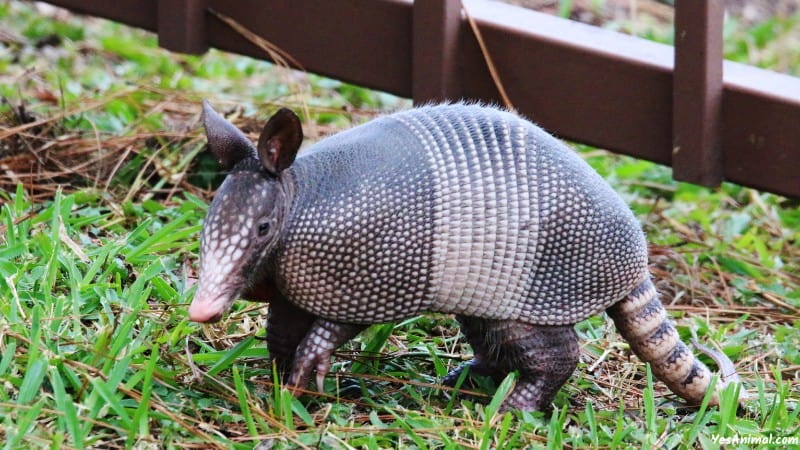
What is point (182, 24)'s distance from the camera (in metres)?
5.68

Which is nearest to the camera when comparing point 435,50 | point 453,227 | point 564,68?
point 453,227

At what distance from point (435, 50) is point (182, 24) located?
4.22 feet

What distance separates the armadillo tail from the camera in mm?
3859

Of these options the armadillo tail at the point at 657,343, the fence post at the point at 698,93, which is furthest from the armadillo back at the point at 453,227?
the fence post at the point at 698,93

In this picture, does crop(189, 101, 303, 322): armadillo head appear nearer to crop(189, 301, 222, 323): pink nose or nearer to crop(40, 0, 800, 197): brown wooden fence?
crop(189, 301, 222, 323): pink nose

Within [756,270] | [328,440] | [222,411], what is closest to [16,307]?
[222,411]

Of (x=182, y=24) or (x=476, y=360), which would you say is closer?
(x=476, y=360)

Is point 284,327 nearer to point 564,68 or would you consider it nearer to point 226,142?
point 226,142

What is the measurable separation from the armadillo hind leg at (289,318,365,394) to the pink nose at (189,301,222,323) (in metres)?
0.39

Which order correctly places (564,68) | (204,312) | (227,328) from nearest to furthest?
(204,312) → (227,328) → (564,68)

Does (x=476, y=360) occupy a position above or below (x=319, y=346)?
below

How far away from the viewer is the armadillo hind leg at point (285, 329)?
12.4 ft

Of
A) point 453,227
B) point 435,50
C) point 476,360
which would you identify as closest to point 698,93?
point 435,50

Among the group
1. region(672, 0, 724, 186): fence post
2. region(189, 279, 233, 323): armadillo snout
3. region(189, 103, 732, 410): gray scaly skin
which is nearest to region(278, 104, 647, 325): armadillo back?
region(189, 103, 732, 410): gray scaly skin
